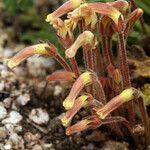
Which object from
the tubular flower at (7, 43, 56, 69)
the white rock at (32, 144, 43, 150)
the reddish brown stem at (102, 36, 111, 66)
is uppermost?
the tubular flower at (7, 43, 56, 69)

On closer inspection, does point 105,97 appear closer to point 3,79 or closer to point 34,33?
point 3,79

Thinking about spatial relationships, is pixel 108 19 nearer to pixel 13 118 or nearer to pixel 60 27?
pixel 60 27

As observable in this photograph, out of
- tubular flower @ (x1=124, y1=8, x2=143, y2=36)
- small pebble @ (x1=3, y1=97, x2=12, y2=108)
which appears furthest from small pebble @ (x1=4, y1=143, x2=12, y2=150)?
tubular flower @ (x1=124, y1=8, x2=143, y2=36)

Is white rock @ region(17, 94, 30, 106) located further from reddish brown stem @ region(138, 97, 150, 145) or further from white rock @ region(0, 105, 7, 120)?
reddish brown stem @ region(138, 97, 150, 145)

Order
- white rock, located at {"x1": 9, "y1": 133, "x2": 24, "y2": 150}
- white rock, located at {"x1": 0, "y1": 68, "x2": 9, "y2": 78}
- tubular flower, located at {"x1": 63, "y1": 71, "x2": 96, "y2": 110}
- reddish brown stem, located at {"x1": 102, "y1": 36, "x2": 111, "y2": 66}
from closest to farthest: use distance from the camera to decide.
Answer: tubular flower, located at {"x1": 63, "y1": 71, "x2": 96, "y2": 110}
reddish brown stem, located at {"x1": 102, "y1": 36, "x2": 111, "y2": 66}
white rock, located at {"x1": 9, "y1": 133, "x2": 24, "y2": 150}
white rock, located at {"x1": 0, "y1": 68, "x2": 9, "y2": 78}

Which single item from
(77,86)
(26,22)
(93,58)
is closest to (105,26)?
(93,58)

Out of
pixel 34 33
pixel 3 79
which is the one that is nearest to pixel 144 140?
pixel 3 79

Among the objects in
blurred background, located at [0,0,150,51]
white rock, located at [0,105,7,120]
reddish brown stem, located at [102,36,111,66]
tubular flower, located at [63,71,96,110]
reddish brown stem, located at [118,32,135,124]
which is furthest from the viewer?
blurred background, located at [0,0,150,51]
